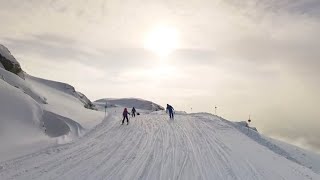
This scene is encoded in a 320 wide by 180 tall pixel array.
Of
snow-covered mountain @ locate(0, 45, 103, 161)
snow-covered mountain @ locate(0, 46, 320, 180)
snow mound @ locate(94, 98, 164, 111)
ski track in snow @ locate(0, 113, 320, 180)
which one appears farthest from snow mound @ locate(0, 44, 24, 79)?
snow mound @ locate(94, 98, 164, 111)

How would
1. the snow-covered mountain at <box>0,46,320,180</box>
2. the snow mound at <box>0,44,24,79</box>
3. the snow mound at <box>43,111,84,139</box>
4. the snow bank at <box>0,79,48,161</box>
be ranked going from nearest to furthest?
the snow-covered mountain at <box>0,46,320,180</box>, the snow bank at <box>0,79,48,161</box>, the snow mound at <box>43,111,84,139</box>, the snow mound at <box>0,44,24,79</box>

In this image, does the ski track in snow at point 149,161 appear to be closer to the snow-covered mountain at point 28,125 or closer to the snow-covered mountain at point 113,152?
the snow-covered mountain at point 113,152

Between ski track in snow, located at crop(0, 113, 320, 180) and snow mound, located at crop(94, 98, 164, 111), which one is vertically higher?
snow mound, located at crop(94, 98, 164, 111)

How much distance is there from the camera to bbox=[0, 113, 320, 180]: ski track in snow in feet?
47.1

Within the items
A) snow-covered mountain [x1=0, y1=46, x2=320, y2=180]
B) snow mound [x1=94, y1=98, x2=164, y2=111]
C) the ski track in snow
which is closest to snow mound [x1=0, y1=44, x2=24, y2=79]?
snow-covered mountain [x1=0, y1=46, x2=320, y2=180]

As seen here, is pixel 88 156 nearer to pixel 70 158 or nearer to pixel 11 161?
pixel 70 158

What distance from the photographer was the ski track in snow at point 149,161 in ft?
47.1

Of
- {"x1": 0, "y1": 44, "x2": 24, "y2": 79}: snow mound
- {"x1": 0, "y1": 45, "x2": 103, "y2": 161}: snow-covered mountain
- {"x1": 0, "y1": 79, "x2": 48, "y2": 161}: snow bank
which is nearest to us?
{"x1": 0, "y1": 79, "x2": 48, "y2": 161}: snow bank

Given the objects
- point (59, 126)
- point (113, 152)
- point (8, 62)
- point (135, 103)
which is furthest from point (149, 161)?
point (135, 103)

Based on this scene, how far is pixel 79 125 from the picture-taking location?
28828 mm

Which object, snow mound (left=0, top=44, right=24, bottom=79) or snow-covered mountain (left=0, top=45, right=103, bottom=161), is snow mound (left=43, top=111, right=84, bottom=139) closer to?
snow-covered mountain (left=0, top=45, right=103, bottom=161)

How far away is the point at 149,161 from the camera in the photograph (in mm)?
16906

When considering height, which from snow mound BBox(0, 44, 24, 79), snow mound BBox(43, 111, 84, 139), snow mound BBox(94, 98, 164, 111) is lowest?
snow mound BBox(43, 111, 84, 139)

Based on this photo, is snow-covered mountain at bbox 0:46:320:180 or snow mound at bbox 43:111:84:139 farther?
snow mound at bbox 43:111:84:139
